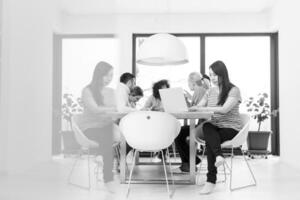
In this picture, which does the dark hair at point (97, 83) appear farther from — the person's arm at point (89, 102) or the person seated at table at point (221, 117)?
the person seated at table at point (221, 117)

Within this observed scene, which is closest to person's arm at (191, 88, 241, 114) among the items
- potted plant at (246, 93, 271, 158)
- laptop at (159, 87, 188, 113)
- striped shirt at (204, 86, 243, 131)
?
striped shirt at (204, 86, 243, 131)

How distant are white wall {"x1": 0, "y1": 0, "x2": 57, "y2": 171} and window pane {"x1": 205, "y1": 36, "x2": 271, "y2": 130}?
6036 millimetres

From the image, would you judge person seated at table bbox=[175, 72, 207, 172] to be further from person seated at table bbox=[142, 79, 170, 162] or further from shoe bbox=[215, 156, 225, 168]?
shoe bbox=[215, 156, 225, 168]

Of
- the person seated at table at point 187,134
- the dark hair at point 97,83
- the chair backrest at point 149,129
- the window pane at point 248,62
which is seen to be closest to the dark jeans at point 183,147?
the person seated at table at point 187,134

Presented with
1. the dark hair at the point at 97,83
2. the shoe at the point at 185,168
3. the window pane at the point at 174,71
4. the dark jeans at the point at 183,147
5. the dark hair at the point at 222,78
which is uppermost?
the window pane at the point at 174,71

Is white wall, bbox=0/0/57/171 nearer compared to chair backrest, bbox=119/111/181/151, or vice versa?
white wall, bbox=0/0/57/171

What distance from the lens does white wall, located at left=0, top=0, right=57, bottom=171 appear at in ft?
1.85

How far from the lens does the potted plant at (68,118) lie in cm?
66

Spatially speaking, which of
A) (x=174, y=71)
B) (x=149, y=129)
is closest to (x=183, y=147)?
(x=149, y=129)

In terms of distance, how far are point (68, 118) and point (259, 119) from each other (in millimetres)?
5685

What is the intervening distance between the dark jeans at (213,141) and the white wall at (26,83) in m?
2.50

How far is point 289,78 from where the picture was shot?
5105 millimetres

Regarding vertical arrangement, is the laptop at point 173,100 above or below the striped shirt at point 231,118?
above

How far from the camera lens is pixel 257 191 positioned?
303 centimetres
